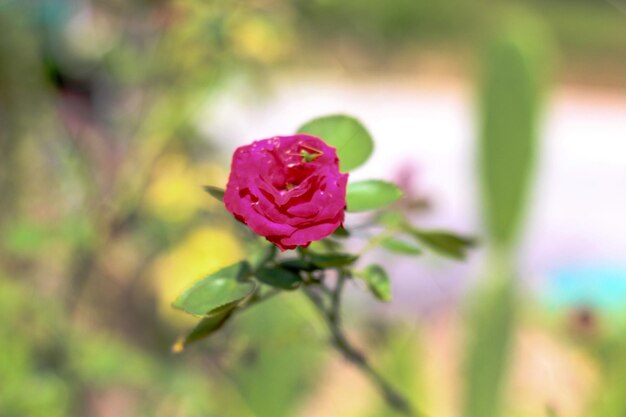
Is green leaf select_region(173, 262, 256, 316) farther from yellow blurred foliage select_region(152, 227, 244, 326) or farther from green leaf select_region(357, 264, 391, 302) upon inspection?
yellow blurred foliage select_region(152, 227, 244, 326)

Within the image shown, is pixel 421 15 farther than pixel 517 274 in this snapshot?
Yes

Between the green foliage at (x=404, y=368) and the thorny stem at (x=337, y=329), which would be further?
the green foliage at (x=404, y=368)

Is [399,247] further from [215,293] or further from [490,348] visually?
[490,348]

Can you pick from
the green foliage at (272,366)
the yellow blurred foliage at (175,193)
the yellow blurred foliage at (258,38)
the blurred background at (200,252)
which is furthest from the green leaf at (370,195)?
the yellow blurred foliage at (175,193)

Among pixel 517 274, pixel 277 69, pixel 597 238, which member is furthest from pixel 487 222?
pixel 597 238

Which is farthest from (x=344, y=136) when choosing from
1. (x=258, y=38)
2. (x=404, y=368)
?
(x=258, y=38)

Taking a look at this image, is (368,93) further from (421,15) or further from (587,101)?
(421,15)

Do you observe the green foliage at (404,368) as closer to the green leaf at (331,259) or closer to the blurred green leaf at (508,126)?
the blurred green leaf at (508,126)
